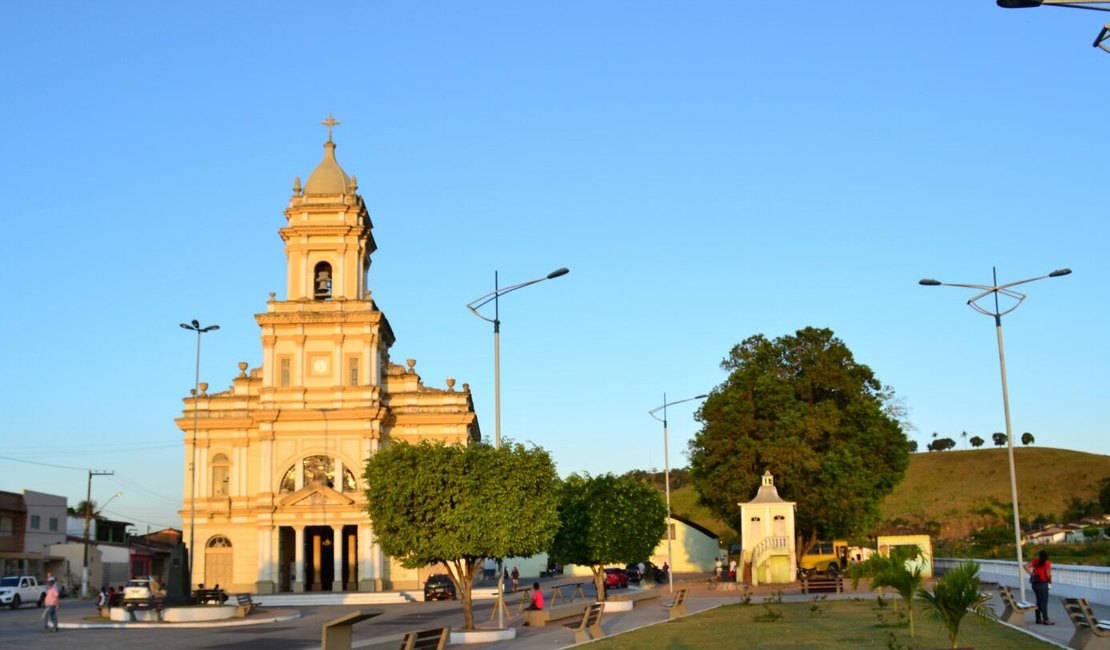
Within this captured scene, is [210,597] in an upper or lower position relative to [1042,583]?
lower

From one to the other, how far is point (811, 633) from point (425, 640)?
1118 cm

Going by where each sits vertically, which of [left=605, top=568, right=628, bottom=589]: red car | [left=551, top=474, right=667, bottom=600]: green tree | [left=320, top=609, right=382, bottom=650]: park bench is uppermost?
[left=551, top=474, right=667, bottom=600]: green tree

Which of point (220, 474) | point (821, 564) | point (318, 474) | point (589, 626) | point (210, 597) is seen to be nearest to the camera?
point (589, 626)

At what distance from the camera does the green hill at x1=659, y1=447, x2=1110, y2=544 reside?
137 metres

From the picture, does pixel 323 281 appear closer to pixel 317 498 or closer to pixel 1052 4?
pixel 317 498

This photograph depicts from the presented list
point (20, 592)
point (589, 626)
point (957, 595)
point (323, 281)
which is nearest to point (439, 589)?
point (20, 592)

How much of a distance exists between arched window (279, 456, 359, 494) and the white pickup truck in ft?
48.5

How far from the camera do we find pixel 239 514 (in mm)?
73812

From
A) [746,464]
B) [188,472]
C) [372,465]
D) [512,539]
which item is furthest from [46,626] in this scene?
[746,464]

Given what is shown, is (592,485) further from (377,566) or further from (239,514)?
(239,514)

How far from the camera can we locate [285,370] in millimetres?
74625

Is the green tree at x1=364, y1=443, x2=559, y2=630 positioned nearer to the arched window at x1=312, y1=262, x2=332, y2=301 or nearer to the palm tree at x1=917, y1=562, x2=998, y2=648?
the palm tree at x1=917, y1=562, x2=998, y2=648

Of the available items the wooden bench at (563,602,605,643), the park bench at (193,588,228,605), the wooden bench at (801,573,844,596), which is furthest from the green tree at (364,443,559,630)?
the wooden bench at (801,573,844,596)

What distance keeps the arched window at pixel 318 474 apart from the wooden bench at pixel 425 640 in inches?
1986
